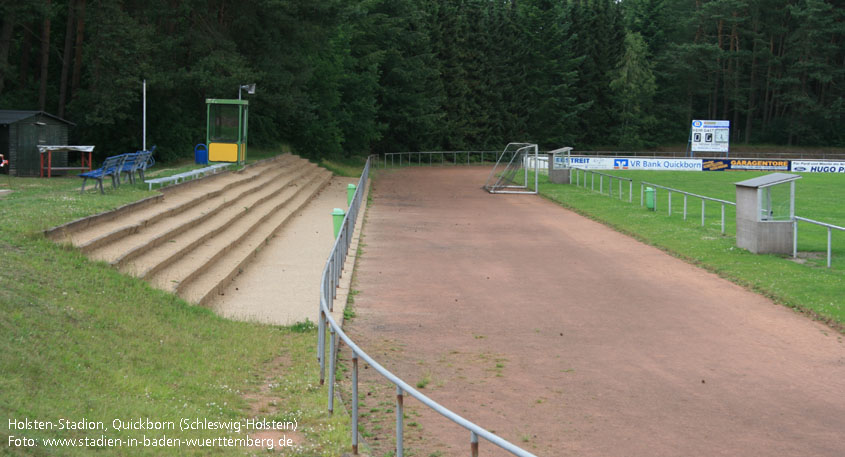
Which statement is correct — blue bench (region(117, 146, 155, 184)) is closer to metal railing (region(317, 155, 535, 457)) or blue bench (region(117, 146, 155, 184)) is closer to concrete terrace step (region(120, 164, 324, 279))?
concrete terrace step (region(120, 164, 324, 279))

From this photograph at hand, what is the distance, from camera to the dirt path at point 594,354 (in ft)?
25.5

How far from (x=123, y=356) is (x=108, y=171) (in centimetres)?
1064

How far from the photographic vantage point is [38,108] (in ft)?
110

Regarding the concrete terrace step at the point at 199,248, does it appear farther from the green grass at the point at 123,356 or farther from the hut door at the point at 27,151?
the hut door at the point at 27,151

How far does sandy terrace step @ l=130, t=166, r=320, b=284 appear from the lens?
38.9 feet

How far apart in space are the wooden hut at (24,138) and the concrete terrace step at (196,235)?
6.65 metres

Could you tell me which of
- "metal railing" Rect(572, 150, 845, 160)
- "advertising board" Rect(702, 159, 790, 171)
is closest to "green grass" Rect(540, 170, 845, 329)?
"advertising board" Rect(702, 159, 790, 171)

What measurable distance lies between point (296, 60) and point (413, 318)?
96.3 feet

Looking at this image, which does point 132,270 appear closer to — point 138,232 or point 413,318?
point 138,232

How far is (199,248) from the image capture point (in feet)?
49.8

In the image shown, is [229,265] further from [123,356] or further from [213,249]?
[123,356]

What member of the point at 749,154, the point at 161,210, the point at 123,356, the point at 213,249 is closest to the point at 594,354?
the point at 123,356

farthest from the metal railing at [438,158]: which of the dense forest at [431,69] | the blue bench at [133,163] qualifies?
the blue bench at [133,163]

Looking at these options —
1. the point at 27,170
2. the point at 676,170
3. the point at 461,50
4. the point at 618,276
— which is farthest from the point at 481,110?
the point at 618,276
